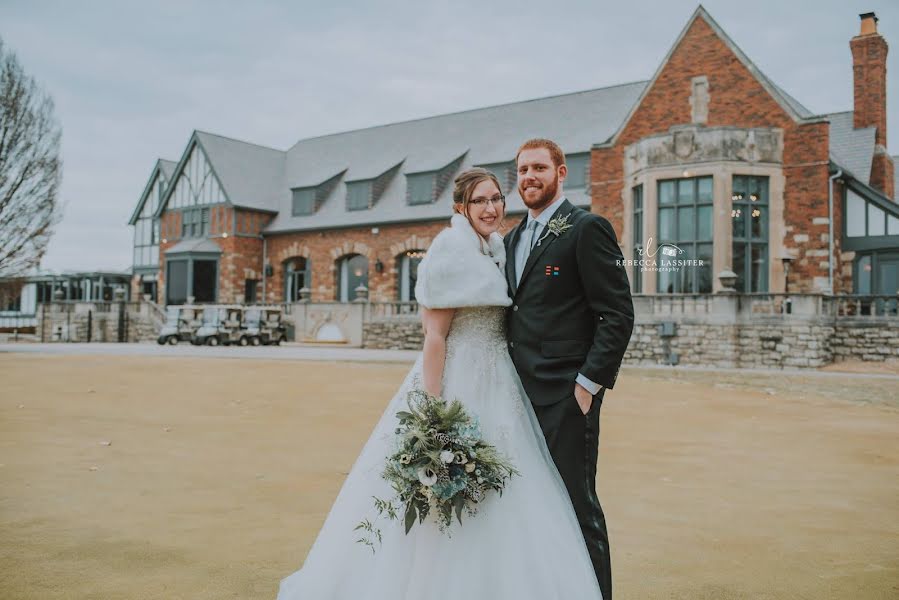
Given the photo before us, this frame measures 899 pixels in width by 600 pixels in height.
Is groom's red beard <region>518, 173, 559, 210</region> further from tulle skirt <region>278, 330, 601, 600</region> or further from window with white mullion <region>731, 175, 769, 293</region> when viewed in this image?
window with white mullion <region>731, 175, 769, 293</region>

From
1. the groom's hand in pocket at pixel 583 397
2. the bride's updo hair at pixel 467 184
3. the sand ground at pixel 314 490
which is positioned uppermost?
the bride's updo hair at pixel 467 184

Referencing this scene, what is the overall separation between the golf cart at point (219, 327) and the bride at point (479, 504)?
24.6 metres

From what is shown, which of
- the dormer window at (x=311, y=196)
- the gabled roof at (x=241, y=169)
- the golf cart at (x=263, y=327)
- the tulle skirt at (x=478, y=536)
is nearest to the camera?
the tulle skirt at (x=478, y=536)

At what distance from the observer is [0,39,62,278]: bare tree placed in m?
24.3

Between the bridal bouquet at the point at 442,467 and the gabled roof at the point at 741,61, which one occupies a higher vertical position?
the gabled roof at the point at 741,61

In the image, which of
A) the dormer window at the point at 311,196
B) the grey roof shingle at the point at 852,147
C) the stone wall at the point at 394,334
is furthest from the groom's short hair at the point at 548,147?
the dormer window at the point at 311,196

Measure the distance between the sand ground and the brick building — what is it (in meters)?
8.14

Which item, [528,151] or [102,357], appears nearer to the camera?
[528,151]

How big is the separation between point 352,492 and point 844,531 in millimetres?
3245

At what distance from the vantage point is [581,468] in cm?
289

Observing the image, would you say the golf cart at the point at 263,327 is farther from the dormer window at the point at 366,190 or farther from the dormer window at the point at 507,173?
the dormer window at the point at 507,173

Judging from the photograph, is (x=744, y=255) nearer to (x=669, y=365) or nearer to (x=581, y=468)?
(x=669, y=365)

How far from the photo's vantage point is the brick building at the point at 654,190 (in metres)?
18.1

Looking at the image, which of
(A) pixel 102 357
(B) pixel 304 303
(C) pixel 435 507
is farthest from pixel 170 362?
(C) pixel 435 507
